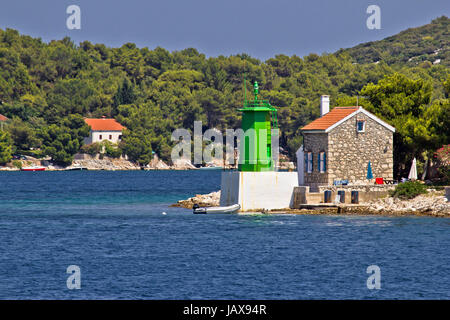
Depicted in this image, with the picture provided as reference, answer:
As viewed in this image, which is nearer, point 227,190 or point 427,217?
point 427,217

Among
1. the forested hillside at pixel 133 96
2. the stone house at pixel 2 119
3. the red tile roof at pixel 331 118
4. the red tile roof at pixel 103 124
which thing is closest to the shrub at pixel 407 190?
the red tile roof at pixel 331 118

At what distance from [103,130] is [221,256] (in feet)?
434

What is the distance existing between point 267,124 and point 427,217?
35.3ft

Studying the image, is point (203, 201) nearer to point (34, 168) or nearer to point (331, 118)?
point (331, 118)

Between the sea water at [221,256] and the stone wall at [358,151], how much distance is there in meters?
3.14

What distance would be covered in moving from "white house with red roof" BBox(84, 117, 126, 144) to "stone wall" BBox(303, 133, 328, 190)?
118 meters

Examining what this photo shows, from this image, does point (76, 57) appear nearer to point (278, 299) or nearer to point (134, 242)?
point (134, 242)

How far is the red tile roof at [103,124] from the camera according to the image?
167 m

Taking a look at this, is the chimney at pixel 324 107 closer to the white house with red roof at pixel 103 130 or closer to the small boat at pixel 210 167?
the white house with red roof at pixel 103 130

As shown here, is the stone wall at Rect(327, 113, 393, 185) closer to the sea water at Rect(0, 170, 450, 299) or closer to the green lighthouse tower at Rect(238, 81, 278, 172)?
the sea water at Rect(0, 170, 450, 299)

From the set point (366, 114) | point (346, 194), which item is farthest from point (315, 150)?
point (366, 114)

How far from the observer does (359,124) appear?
52.3 meters
